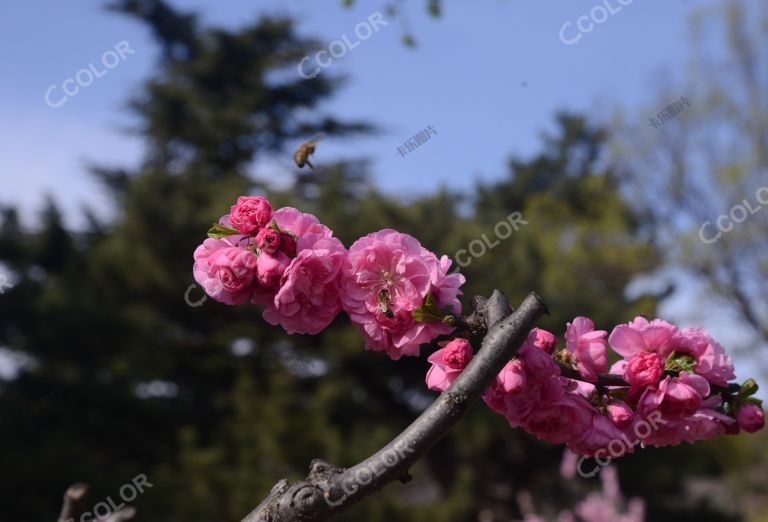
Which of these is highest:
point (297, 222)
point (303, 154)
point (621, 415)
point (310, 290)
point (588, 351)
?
point (303, 154)

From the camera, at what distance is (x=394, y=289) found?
1188 mm

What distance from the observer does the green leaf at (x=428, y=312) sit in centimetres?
114

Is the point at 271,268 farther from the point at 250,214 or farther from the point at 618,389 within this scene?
the point at 618,389

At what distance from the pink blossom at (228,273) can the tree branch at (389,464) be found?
35cm

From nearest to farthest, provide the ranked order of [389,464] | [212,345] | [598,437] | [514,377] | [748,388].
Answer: [389,464], [514,377], [598,437], [748,388], [212,345]

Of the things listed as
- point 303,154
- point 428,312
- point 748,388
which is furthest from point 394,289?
point 303,154

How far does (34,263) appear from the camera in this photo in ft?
40.9

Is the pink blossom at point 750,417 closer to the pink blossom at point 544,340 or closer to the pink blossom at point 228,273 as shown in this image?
the pink blossom at point 544,340

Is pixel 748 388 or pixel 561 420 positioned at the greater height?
pixel 561 420

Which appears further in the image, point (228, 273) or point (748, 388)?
point (748, 388)

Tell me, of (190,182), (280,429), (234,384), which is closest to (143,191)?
(190,182)

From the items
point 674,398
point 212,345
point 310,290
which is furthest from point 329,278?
point 212,345

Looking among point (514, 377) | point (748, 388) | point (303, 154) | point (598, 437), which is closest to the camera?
point (514, 377)

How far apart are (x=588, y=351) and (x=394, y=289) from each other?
33 cm
